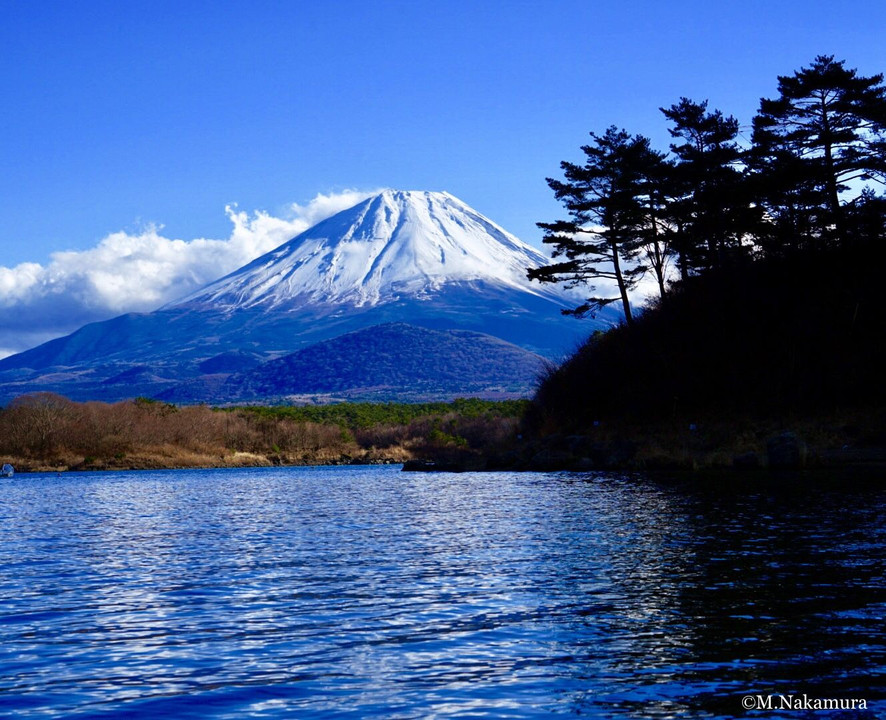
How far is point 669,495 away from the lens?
110 ft

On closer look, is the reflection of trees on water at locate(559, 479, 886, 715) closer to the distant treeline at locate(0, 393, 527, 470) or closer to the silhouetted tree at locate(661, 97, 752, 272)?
the silhouetted tree at locate(661, 97, 752, 272)

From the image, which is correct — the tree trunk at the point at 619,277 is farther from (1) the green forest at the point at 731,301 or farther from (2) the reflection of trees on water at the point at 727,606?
(2) the reflection of trees on water at the point at 727,606

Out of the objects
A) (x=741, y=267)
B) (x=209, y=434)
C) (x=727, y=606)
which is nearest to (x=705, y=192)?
(x=741, y=267)

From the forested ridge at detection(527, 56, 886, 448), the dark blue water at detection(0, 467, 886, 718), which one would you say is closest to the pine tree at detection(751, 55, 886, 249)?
the forested ridge at detection(527, 56, 886, 448)

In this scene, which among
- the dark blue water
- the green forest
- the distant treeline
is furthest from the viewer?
the distant treeline

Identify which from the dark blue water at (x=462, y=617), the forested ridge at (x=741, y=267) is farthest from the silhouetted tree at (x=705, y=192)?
the dark blue water at (x=462, y=617)

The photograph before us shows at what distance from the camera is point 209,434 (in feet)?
441

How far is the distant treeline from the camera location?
116125 mm

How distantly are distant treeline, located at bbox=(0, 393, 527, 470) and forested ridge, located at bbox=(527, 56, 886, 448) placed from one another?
41.5m

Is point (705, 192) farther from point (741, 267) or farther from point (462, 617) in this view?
point (462, 617)

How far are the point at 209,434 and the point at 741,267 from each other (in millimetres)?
93370

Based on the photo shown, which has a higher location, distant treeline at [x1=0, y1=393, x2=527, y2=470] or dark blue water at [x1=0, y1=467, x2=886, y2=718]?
distant treeline at [x1=0, y1=393, x2=527, y2=470]

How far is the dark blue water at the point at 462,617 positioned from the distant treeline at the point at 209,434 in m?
75.7

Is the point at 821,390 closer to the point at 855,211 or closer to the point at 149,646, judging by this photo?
the point at 855,211
